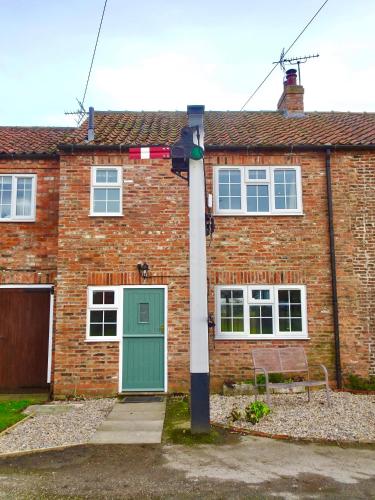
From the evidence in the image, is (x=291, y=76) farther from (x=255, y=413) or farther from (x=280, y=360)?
(x=255, y=413)

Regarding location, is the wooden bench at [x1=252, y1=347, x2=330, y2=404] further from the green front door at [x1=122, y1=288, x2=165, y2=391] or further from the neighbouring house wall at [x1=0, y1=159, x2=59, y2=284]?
the neighbouring house wall at [x1=0, y1=159, x2=59, y2=284]

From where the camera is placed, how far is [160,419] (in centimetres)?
764

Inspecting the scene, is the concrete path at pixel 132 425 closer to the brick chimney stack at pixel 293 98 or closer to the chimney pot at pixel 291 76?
the brick chimney stack at pixel 293 98

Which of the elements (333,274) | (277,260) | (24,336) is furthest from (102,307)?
(333,274)

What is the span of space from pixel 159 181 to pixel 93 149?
1684 mm

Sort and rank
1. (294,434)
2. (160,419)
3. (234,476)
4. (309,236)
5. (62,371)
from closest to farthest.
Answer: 1. (234,476)
2. (294,434)
3. (160,419)
4. (62,371)
5. (309,236)

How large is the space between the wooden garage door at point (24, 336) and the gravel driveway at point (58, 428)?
2.01 metres

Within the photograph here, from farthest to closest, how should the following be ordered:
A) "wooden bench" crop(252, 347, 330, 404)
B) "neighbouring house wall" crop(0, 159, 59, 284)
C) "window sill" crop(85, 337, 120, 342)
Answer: "neighbouring house wall" crop(0, 159, 59, 284)
"window sill" crop(85, 337, 120, 342)
"wooden bench" crop(252, 347, 330, 404)

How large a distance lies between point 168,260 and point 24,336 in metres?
3.92

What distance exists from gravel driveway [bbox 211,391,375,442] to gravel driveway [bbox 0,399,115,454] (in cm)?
205

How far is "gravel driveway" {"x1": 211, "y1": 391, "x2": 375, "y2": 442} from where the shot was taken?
6641 millimetres

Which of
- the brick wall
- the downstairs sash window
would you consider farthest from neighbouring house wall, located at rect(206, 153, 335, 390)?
the downstairs sash window

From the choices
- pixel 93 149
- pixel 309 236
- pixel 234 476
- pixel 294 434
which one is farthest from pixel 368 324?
pixel 93 149

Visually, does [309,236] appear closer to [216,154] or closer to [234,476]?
[216,154]
